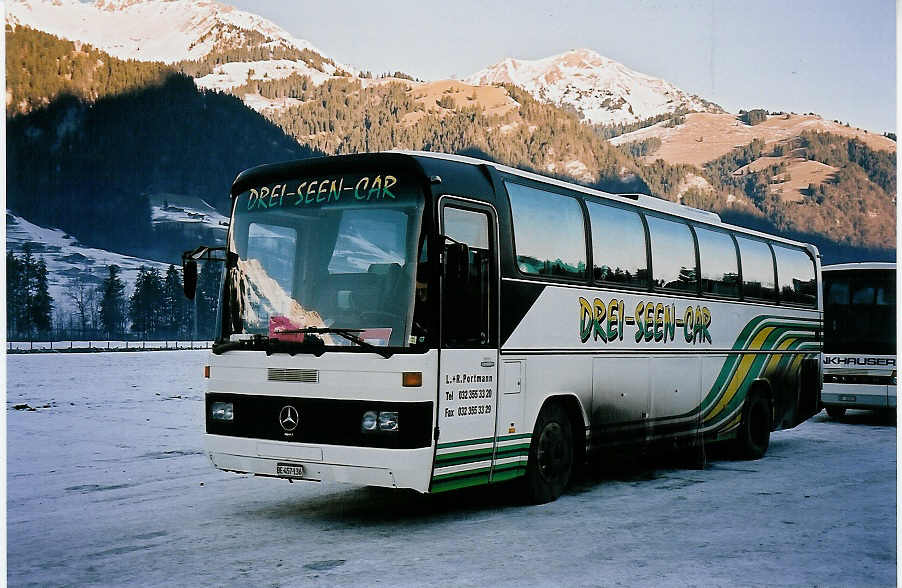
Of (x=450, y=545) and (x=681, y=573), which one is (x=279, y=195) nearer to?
(x=450, y=545)

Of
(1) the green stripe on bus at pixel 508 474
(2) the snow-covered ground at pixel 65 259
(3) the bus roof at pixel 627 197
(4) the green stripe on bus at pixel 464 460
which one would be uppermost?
(2) the snow-covered ground at pixel 65 259

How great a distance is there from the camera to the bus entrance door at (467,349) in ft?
27.0

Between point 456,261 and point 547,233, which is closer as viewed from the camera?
point 456,261

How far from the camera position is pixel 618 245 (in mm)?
11086

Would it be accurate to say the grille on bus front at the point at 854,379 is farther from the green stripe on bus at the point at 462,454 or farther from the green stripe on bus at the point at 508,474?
the green stripe on bus at the point at 462,454

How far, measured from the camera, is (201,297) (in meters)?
110

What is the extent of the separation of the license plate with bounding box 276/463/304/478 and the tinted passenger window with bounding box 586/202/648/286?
389cm

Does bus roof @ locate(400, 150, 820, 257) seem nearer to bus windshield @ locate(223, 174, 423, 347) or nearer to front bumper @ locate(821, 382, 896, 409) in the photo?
bus windshield @ locate(223, 174, 423, 347)

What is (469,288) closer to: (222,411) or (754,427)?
(222,411)

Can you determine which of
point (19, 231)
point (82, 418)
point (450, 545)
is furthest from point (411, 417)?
point (19, 231)

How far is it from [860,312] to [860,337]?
1.87ft

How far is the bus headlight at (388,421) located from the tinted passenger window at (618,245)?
3429mm

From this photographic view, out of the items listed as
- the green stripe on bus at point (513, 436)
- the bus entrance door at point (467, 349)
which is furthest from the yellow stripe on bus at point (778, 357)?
the bus entrance door at point (467, 349)

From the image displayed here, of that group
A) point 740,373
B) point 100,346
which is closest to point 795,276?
point 740,373
